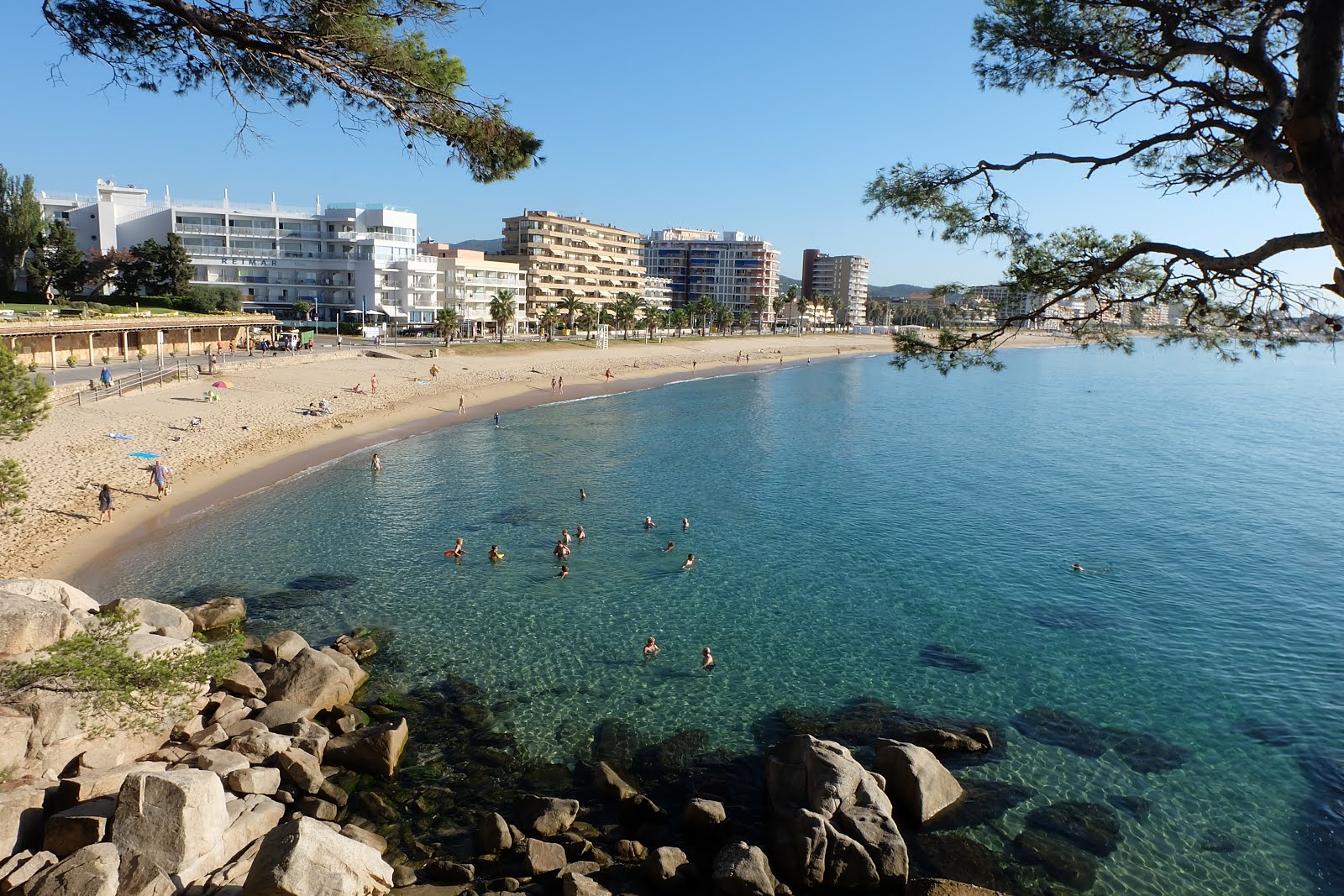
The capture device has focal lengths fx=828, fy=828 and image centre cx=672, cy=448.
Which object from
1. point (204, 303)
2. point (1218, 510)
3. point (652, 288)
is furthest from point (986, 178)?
point (652, 288)

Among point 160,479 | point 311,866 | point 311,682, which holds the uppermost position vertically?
point 160,479

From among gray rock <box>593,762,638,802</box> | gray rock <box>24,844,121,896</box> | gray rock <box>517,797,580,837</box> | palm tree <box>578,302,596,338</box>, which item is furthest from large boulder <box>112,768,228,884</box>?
palm tree <box>578,302,596,338</box>

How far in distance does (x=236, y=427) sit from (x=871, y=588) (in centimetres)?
3039

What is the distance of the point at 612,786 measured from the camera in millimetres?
13109

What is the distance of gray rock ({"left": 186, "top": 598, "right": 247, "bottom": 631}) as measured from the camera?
744 inches

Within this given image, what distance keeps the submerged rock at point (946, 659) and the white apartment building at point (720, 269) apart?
156857mm

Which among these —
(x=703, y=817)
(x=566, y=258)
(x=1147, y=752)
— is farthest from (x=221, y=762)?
(x=566, y=258)

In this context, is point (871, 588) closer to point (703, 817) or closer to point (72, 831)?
point (703, 817)

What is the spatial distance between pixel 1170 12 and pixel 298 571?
2331 cm

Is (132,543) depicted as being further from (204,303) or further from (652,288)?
(652,288)

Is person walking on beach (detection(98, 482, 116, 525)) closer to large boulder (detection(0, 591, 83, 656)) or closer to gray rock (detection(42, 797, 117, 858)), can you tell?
large boulder (detection(0, 591, 83, 656))

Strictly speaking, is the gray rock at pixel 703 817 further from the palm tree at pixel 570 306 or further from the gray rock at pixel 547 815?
the palm tree at pixel 570 306

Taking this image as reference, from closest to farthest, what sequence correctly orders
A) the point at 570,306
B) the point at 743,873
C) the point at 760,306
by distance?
the point at 743,873
the point at 570,306
the point at 760,306

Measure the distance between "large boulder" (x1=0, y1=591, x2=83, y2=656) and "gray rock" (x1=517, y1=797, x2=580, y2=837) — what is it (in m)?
7.14
